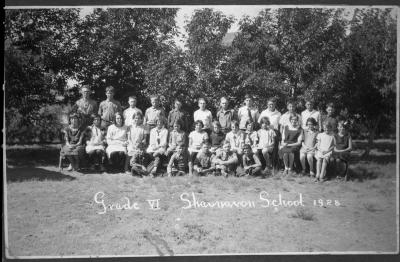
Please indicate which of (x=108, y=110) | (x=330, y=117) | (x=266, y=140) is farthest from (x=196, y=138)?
(x=330, y=117)

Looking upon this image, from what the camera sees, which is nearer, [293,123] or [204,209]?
[204,209]

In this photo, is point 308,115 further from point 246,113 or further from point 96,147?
point 96,147

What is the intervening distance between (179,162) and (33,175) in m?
2.12

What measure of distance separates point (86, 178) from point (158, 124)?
132cm

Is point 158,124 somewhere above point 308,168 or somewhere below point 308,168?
above

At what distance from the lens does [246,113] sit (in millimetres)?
6484

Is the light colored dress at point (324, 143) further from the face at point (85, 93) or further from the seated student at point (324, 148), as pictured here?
the face at point (85, 93)

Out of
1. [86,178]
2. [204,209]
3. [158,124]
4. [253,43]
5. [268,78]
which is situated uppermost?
[253,43]

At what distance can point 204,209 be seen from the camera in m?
5.86

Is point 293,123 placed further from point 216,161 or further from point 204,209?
point 204,209

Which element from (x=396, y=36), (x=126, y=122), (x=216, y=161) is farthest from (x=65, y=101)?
(x=396, y=36)

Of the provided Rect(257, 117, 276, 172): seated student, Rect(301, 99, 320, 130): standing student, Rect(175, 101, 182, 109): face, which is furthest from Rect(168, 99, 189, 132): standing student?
Rect(301, 99, 320, 130): standing student

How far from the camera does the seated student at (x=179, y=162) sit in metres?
6.30

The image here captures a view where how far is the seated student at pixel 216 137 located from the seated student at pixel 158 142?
71 centimetres
